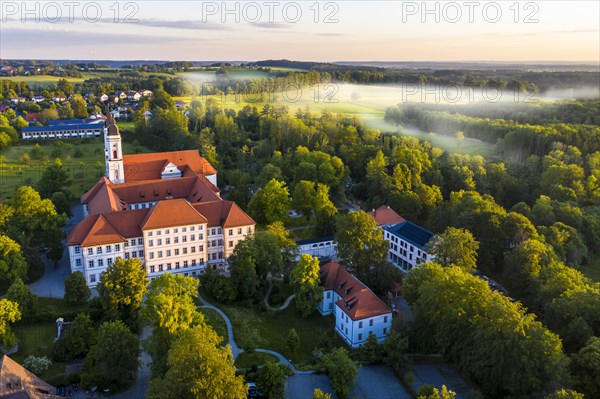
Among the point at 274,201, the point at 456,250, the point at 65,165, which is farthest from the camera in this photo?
the point at 65,165

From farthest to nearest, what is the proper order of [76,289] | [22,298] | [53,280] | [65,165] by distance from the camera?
1. [65,165]
2. [53,280]
3. [76,289]
4. [22,298]

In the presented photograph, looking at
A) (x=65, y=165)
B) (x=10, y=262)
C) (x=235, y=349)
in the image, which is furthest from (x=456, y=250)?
(x=65, y=165)

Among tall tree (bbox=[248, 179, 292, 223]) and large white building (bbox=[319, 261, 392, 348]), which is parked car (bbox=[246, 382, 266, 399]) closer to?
large white building (bbox=[319, 261, 392, 348])

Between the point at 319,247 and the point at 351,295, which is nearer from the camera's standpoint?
the point at 351,295

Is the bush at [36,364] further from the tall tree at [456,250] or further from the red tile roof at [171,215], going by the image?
the tall tree at [456,250]

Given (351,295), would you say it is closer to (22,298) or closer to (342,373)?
(342,373)

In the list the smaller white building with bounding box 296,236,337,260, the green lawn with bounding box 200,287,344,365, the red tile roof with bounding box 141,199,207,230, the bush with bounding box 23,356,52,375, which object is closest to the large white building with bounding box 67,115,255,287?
the red tile roof with bounding box 141,199,207,230

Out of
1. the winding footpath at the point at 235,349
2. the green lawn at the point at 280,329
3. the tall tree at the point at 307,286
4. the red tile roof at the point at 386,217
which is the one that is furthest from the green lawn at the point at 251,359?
the red tile roof at the point at 386,217
